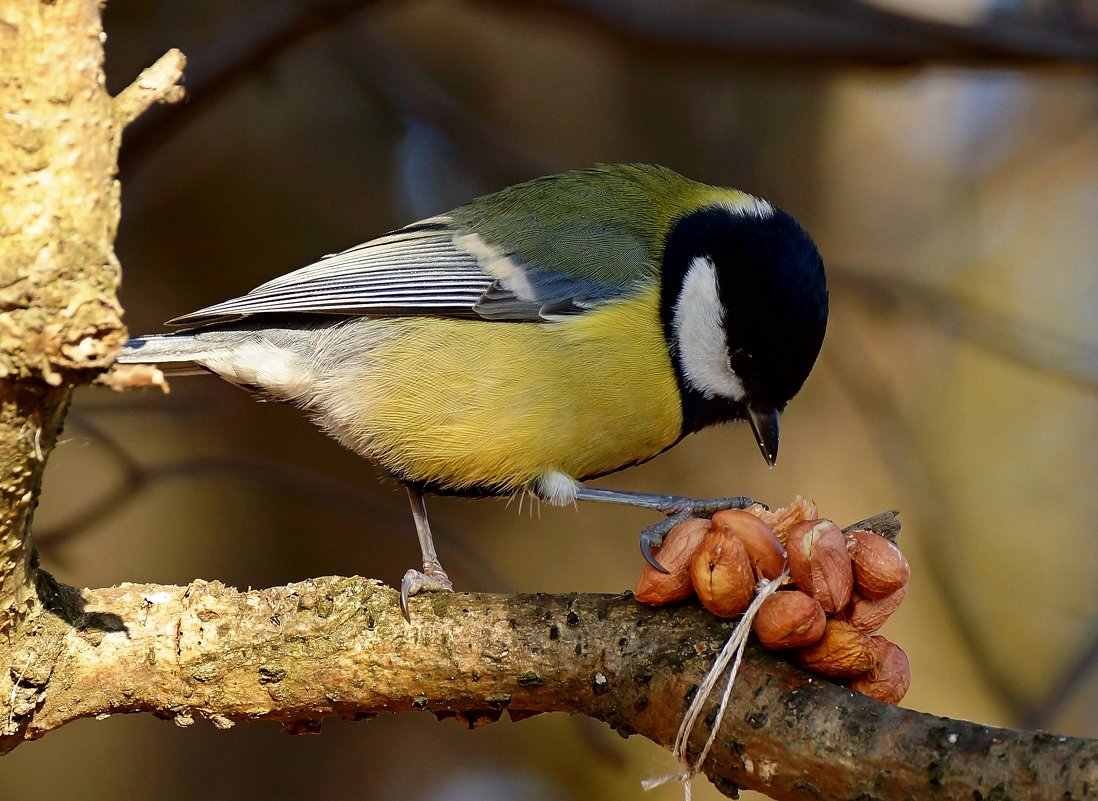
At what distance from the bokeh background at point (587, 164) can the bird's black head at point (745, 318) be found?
851mm

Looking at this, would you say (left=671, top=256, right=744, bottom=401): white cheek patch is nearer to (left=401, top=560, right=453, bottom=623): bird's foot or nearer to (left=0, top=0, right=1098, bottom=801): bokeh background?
(left=401, top=560, right=453, bottom=623): bird's foot

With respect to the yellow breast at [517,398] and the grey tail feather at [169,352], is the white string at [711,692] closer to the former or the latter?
the yellow breast at [517,398]

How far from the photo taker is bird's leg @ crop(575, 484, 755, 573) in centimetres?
168

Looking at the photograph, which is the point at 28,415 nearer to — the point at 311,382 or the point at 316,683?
the point at 316,683

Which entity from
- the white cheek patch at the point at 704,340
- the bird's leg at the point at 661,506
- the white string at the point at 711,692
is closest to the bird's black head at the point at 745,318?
the white cheek patch at the point at 704,340

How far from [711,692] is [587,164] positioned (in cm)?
262

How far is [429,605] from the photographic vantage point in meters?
1.63

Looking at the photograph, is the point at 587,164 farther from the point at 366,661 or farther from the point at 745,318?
the point at 366,661

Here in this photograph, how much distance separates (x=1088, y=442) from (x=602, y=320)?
8.99ft

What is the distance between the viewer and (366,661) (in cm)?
159

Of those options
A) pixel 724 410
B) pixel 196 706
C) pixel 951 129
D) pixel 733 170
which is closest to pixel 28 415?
pixel 196 706

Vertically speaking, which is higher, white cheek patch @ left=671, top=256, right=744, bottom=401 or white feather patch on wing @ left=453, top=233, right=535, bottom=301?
white feather patch on wing @ left=453, top=233, right=535, bottom=301

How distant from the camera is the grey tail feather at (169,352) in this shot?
6.98 feet

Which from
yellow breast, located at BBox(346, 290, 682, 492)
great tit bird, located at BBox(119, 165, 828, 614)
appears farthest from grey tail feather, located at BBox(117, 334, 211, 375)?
yellow breast, located at BBox(346, 290, 682, 492)
